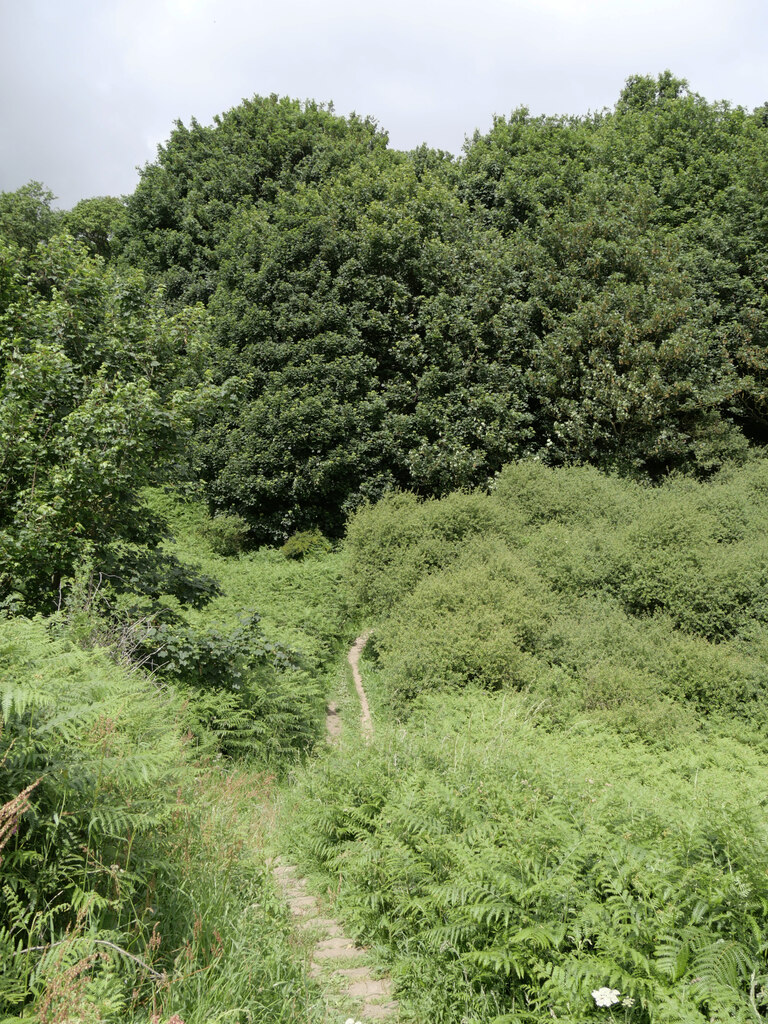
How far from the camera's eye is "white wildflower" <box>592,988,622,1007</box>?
9.57 ft

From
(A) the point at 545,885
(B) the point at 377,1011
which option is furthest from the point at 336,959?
(A) the point at 545,885

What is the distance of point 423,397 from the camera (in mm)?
19922

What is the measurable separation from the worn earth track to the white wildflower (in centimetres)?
116

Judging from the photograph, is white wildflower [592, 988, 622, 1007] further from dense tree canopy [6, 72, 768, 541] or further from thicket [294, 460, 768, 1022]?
dense tree canopy [6, 72, 768, 541]

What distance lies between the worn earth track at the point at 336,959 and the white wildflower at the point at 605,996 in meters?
1.16

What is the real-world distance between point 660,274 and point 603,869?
62.7 feet

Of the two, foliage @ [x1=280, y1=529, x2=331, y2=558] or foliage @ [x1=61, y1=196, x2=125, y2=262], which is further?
foliage @ [x1=61, y1=196, x2=125, y2=262]

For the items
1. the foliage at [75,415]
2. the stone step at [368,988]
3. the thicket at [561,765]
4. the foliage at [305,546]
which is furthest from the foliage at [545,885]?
the foliage at [305,546]

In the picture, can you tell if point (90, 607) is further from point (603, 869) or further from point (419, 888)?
point (603, 869)

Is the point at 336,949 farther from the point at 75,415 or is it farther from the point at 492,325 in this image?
the point at 492,325

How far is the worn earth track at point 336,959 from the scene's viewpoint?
3.66 metres

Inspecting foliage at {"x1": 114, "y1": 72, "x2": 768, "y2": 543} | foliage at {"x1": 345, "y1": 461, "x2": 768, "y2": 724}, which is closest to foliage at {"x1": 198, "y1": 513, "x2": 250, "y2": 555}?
foliage at {"x1": 114, "y1": 72, "x2": 768, "y2": 543}

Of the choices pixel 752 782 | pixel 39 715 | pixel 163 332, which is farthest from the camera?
pixel 163 332


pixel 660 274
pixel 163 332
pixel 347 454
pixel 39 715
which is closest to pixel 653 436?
pixel 660 274
